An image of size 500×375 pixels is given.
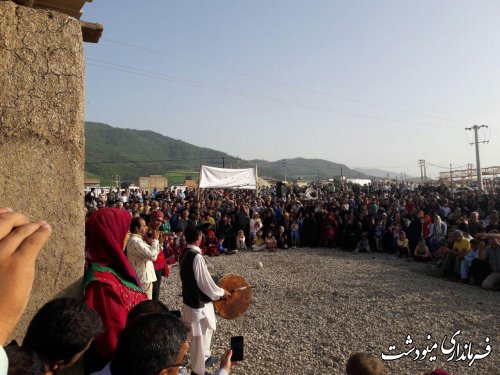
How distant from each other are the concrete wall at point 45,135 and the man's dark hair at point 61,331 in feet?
2.59

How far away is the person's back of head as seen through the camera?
2387mm

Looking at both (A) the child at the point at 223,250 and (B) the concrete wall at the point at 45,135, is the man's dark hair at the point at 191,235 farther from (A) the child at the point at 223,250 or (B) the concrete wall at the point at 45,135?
(A) the child at the point at 223,250

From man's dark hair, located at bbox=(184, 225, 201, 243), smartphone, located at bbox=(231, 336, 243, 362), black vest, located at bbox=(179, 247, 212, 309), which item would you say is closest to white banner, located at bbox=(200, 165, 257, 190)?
man's dark hair, located at bbox=(184, 225, 201, 243)

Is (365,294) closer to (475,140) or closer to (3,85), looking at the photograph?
(3,85)

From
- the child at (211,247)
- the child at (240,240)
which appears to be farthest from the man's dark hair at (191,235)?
the child at (240,240)

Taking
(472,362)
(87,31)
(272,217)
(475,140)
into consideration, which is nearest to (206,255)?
(272,217)

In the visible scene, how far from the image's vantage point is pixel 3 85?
2.38 metres

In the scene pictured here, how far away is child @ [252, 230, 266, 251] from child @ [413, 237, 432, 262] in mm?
5109

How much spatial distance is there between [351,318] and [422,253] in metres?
6.16

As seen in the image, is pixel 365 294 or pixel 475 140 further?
pixel 475 140

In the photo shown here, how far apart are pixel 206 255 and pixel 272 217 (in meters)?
3.06

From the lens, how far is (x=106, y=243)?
8.44 feet

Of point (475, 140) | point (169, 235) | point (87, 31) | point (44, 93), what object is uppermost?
point (475, 140)

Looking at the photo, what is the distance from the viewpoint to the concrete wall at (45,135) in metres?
2.38
